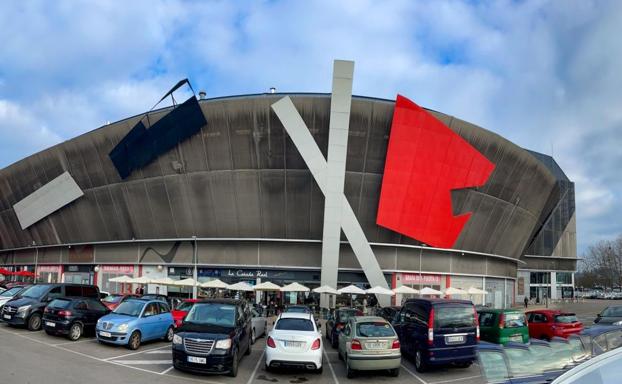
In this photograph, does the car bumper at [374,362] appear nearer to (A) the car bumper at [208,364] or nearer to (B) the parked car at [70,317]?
(A) the car bumper at [208,364]

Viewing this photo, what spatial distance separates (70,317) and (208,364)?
7.91 metres

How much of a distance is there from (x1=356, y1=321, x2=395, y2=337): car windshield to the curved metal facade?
2229cm

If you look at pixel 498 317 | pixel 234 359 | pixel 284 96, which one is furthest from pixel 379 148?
pixel 234 359

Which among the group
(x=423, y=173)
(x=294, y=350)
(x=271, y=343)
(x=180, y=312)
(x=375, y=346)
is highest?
(x=423, y=173)

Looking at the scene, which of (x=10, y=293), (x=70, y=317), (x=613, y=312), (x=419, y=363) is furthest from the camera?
(x=10, y=293)

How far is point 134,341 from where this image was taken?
15.2 metres

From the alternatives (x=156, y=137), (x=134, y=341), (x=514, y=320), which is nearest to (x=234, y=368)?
(x=134, y=341)

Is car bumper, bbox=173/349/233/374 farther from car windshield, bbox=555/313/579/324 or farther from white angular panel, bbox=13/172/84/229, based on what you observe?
white angular panel, bbox=13/172/84/229

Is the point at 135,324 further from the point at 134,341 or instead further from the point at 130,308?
the point at 130,308

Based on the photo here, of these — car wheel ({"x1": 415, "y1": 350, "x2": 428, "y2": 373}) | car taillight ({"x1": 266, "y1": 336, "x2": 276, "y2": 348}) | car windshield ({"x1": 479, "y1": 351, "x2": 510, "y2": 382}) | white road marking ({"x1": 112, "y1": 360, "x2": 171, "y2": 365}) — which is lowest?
white road marking ({"x1": 112, "y1": 360, "x2": 171, "y2": 365})

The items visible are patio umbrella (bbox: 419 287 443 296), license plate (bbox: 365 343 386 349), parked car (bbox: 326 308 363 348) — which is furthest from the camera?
patio umbrella (bbox: 419 287 443 296)

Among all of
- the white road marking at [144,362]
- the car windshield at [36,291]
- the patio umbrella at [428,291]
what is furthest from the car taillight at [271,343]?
the patio umbrella at [428,291]

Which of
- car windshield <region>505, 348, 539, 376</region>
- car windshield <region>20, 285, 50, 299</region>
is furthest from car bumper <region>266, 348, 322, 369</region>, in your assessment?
car windshield <region>20, 285, 50, 299</region>

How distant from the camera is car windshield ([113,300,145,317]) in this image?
628 inches
